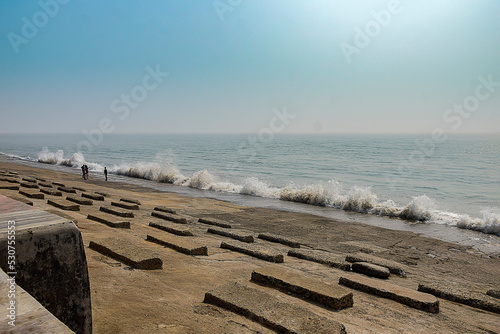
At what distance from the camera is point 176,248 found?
498cm

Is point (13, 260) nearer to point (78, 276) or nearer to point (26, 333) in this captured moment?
point (78, 276)

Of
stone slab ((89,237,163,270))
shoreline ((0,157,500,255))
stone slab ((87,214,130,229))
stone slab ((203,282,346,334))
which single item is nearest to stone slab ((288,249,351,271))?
stone slab ((203,282,346,334))

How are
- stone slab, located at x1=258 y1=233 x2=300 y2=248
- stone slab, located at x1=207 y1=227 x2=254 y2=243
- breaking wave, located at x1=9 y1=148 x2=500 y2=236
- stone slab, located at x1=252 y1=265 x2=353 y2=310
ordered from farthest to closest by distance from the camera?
breaking wave, located at x1=9 y1=148 x2=500 y2=236
stone slab, located at x1=258 y1=233 x2=300 y2=248
stone slab, located at x1=207 y1=227 x2=254 y2=243
stone slab, located at x1=252 y1=265 x2=353 y2=310

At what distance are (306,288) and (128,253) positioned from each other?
2.08 metres

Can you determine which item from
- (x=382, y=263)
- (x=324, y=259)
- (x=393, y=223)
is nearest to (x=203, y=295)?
(x=324, y=259)

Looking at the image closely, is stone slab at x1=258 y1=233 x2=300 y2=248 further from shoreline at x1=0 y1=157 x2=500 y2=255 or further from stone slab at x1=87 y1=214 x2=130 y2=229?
shoreline at x1=0 y1=157 x2=500 y2=255

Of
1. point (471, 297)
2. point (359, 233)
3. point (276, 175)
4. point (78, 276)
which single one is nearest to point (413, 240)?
point (359, 233)

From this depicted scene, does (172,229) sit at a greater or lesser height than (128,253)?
lesser

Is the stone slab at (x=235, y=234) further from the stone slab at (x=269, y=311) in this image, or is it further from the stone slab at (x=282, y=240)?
the stone slab at (x=269, y=311)

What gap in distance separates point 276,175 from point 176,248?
23092 millimetres

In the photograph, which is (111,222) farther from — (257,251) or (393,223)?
(393,223)

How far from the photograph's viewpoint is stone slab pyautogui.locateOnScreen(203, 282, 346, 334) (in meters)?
2.58

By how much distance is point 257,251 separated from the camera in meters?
5.29

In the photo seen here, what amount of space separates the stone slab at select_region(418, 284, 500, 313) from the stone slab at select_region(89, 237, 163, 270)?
3513 millimetres
